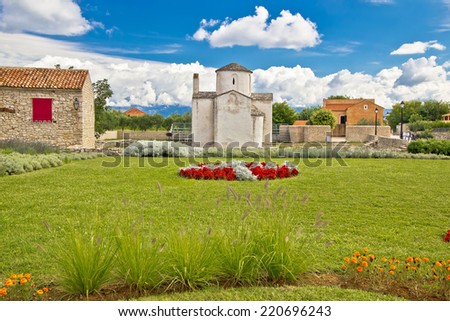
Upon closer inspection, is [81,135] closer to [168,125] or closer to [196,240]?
[196,240]

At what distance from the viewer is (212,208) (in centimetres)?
787

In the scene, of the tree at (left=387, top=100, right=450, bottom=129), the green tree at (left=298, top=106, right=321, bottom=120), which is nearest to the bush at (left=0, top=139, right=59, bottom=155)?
the green tree at (left=298, top=106, right=321, bottom=120)

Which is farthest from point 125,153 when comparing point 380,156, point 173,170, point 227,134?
point 227,134

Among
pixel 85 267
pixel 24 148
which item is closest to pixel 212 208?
pixel 85 267

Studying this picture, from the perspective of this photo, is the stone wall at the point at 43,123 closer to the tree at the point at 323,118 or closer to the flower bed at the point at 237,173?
the flower bed at the point at 237,173

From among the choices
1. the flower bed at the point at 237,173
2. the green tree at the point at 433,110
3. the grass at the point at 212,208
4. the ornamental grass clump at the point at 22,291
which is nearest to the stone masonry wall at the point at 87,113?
the grass at the point at 212,208

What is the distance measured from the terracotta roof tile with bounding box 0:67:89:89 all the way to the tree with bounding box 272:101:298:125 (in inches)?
1698

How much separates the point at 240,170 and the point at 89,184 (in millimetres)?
3898

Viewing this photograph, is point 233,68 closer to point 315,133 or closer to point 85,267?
point 315,133

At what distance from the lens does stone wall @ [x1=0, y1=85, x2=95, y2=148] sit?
2603 cm

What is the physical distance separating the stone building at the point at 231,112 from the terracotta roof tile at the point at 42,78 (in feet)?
32.7

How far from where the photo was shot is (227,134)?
108 feet

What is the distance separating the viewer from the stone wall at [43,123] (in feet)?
85.4

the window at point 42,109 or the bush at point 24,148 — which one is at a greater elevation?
the window at point 42,109
